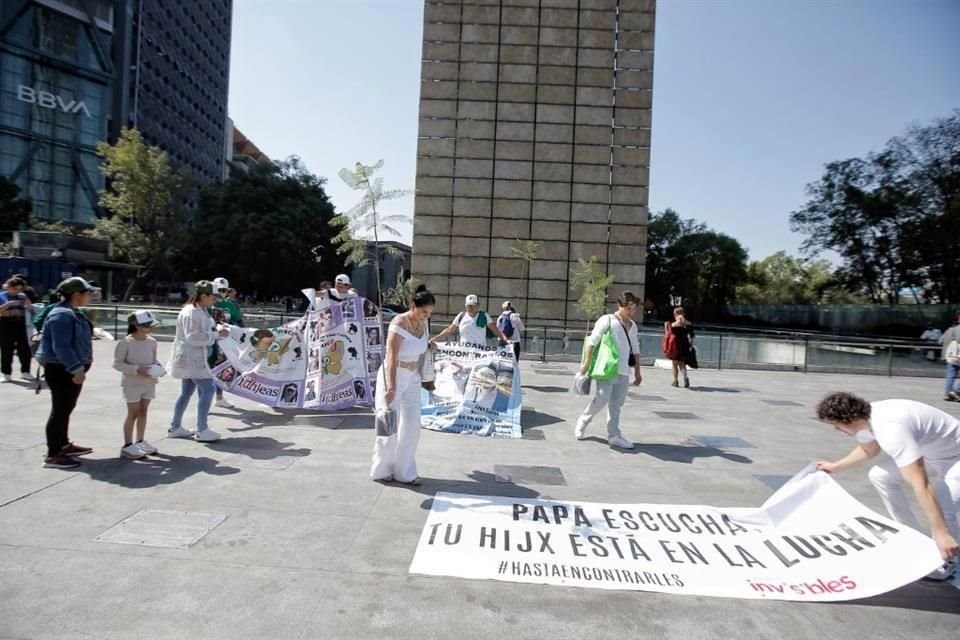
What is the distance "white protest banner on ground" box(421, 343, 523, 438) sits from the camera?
8.55 meters

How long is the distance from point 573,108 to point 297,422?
3002 cm

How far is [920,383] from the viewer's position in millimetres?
17844

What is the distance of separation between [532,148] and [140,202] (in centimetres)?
2259

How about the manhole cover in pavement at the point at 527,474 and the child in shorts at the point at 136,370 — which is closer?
the manhole cover in pavement at the point at 527,474

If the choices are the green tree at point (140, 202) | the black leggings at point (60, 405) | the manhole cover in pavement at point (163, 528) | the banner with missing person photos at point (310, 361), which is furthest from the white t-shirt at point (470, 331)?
the green tree at point (140, 202)

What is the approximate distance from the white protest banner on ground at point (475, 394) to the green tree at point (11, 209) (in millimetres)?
57415

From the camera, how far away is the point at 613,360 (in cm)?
759

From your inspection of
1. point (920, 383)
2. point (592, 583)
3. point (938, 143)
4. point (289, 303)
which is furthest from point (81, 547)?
point (938, 143)

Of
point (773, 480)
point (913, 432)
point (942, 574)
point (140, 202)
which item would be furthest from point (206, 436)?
point (140, 202)

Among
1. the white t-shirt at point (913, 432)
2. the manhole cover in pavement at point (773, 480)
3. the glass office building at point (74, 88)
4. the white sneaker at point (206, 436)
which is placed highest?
the glass office building at point (74, 88)

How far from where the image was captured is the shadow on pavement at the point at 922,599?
12.5ft

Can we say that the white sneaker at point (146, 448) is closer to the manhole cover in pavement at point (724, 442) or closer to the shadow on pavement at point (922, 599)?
the shadow on pavement at point (922, 599)

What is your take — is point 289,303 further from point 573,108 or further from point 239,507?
point 239,507

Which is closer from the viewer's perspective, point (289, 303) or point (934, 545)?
point (934, 545)
